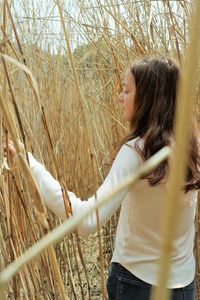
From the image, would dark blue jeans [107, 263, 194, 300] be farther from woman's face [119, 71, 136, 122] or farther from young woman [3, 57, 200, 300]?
woman's face [119, 71, 136, 122]

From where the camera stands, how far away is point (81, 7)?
1.54 metres

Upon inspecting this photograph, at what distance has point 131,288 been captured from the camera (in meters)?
0.97

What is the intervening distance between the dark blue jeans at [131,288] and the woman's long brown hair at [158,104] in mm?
219

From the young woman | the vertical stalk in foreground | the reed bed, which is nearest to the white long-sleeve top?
the young woman

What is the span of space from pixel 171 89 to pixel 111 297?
0.47 meters

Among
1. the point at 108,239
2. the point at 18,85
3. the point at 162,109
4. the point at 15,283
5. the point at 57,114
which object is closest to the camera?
the point at 15,283

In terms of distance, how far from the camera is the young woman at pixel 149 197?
0.91 m

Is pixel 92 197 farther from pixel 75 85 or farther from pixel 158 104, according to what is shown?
pixel 75 85

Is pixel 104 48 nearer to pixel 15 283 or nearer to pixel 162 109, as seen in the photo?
pixel 162 109

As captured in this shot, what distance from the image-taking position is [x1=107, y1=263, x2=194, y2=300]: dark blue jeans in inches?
37.7

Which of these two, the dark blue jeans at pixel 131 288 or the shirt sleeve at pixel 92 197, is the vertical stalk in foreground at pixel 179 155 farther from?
the dark blue jeans at pixel 131 288

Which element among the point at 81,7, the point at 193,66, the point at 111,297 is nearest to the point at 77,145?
the point at 81,7

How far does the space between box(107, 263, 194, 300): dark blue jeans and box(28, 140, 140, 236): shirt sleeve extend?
0.21m

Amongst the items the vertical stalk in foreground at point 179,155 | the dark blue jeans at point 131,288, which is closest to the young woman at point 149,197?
the dark blue jeans at point 131,288
